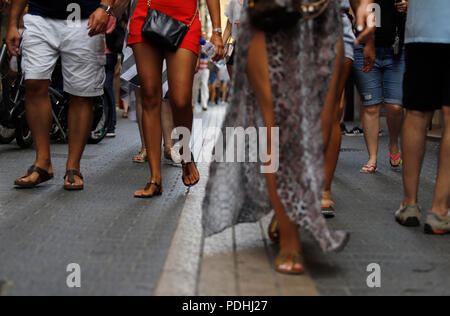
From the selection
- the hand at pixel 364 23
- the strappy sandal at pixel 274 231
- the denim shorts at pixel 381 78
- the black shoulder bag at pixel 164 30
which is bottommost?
the strappy sandal at pixel 274 231

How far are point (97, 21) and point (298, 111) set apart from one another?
7.86ft

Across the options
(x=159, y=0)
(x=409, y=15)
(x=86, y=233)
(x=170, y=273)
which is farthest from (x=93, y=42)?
(x=170, y=273)

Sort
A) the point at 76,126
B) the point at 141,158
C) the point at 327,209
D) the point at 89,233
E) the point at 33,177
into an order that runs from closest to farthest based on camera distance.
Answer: the point at 89,233
the point at 327,209
the point at 33,177
the point at 76,126
the point at 141,158

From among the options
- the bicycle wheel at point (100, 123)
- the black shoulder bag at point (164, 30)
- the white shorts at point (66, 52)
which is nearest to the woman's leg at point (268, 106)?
the black shoulder bag at point (164, 30)

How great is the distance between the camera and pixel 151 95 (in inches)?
193

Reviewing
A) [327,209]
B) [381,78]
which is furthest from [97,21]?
[381,78]

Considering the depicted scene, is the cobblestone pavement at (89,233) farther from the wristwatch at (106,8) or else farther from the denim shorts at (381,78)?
the denim shorts at (381,78)

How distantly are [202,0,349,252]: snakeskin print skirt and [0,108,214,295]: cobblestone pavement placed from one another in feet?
1.66

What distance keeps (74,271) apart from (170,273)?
0.44m

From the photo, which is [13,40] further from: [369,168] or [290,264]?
[369,168]

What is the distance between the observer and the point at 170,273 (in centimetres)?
296

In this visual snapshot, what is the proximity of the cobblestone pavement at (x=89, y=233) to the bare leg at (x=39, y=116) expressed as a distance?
0.21 meters

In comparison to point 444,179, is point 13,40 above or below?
above

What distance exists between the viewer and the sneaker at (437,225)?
3.89 metres
